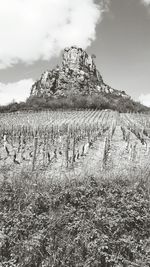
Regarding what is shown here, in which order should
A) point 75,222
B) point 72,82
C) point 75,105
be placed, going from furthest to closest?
1. point 72,82
2. point 75,105
3. point 75,222

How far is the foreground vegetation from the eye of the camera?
20.0 feet

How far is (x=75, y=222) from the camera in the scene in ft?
23.5

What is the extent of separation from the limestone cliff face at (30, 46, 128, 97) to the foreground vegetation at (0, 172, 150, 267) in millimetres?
77163

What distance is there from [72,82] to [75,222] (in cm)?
9208

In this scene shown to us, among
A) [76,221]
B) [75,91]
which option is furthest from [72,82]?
[76,221]

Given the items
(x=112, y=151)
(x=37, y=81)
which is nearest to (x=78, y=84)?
(x=37, y=81)

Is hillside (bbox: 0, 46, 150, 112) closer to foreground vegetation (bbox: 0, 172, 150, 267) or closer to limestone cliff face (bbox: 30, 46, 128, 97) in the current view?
limestone cliff face (bbox: 30, 46, 128, 97)

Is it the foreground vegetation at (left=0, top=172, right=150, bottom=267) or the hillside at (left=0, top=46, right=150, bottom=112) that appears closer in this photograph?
the foreground vegetation at (left=0, top=172, right=150, bottom=267)

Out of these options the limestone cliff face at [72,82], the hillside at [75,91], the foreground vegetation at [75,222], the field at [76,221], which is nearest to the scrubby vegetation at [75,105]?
the hillside at [75,91]

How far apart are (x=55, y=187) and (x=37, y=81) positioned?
113m

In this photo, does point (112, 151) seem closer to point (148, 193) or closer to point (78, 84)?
point (148, 193)

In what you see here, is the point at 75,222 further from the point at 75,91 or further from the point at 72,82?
the point at 72,82

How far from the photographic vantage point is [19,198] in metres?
8.00

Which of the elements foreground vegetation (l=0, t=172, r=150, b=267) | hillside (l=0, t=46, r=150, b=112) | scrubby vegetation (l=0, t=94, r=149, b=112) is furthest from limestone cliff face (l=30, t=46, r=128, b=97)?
foreground vegetation (l=0, t=172, r=150, b=267)
